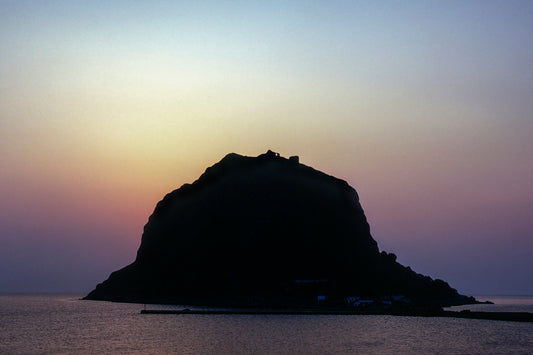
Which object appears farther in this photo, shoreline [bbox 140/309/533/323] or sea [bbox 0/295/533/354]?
shoreline [bbox 140/309/533/323]

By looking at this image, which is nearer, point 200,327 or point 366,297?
point 200,327

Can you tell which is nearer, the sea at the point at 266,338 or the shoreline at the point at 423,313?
the sea at the point at 266,338

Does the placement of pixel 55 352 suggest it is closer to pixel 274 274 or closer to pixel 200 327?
pixel 200 327

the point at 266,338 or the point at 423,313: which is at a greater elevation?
the point at 423,313

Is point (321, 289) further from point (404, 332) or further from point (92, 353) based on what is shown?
point (92, 353)

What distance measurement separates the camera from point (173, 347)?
262 feet

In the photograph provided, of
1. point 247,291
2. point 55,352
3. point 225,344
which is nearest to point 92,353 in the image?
point 55,352

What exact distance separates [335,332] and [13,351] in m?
47.8

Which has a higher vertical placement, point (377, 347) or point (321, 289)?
point (321, 289)

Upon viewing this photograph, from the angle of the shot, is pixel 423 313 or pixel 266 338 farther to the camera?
pixel 423 313

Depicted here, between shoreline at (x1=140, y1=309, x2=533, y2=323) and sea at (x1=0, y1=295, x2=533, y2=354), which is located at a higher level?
shoreline at (x1=140, y1=309, x2=533, y2=323)

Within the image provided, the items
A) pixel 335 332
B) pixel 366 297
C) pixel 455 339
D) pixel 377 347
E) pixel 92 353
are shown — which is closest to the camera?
pixel 92 353

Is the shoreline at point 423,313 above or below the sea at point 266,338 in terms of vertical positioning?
above

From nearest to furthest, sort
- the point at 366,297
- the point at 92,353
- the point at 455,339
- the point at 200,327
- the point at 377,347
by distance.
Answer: the point at 92,353
the point at 377,347
the point at 455,339
the point at 200,327
the point at 366,297
